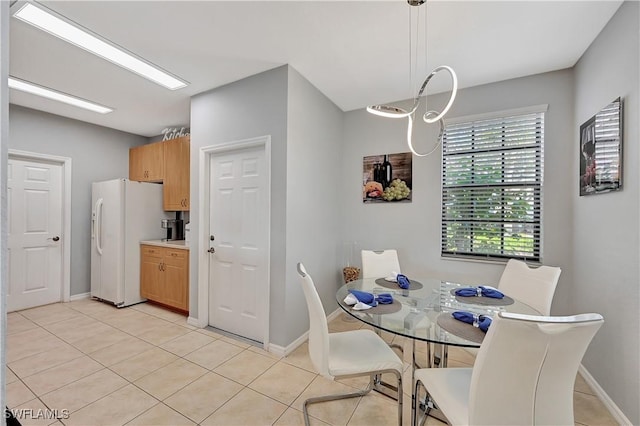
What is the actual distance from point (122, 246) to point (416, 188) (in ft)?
13.6

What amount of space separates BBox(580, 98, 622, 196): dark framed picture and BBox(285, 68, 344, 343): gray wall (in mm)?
2449

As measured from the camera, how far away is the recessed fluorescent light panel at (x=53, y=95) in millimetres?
2873

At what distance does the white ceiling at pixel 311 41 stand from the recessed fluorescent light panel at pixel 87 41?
0.09 meters

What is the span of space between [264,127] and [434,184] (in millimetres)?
2094

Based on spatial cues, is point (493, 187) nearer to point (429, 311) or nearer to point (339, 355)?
point (429, 311)

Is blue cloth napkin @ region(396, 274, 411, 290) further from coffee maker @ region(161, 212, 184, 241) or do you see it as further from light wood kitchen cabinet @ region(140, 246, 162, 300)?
coffee maker @ region(161, 212, 184, 241)

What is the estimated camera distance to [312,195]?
3004 mm

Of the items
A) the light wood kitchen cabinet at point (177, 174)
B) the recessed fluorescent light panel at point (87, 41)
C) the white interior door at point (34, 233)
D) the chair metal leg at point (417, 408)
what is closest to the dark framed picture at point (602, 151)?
the chair metal leg at point (417, 408)

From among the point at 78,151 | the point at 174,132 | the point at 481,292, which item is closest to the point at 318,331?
the point at 481,292

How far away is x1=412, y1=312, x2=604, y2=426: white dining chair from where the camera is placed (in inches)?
37.8

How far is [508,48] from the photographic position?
7.47ft

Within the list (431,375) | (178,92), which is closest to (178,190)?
(178,92)

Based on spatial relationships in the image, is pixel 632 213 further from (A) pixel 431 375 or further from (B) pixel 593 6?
(A) pixel 431 375

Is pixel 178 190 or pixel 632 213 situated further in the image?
pixel 178 190
